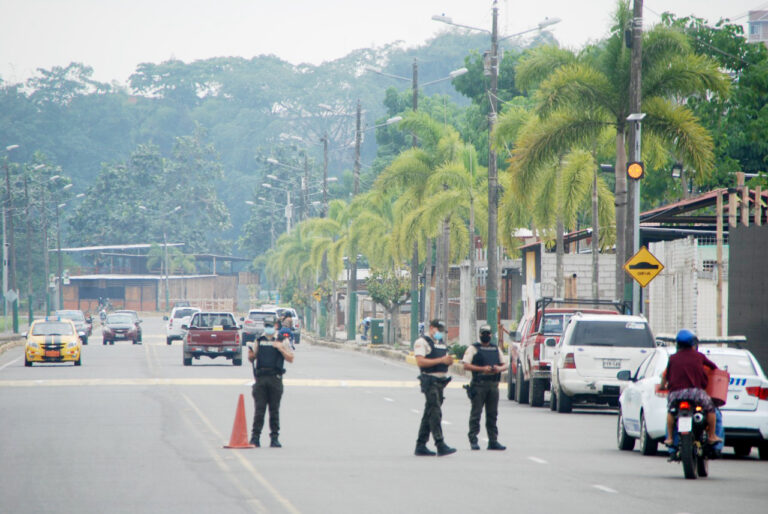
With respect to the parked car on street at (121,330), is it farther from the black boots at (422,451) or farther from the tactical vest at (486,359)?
the black boots at (422,451)

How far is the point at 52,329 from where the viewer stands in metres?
46.1

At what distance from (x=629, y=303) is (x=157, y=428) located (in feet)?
42.0

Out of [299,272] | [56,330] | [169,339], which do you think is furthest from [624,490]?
[299,272]

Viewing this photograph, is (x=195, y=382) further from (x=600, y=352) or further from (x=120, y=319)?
(x=120, y=319)

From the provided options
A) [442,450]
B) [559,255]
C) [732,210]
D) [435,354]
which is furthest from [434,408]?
[559,255]

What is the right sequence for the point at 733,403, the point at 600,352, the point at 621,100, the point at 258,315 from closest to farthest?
the point at 733,403, the point at 600,352, the point at 621,100, the point at 258,315

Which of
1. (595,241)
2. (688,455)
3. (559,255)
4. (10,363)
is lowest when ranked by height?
(10,363)

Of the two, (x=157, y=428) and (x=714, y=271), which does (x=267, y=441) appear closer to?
(x=157, y=428)

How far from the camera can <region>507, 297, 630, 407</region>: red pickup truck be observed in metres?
27.7

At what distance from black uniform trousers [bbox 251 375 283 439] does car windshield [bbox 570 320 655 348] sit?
7.71 metres

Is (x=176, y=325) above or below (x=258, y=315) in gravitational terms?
below

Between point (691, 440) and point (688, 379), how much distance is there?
653 mm

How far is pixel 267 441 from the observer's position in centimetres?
1997

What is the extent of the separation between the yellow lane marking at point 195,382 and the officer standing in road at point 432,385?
17055 millimetres
